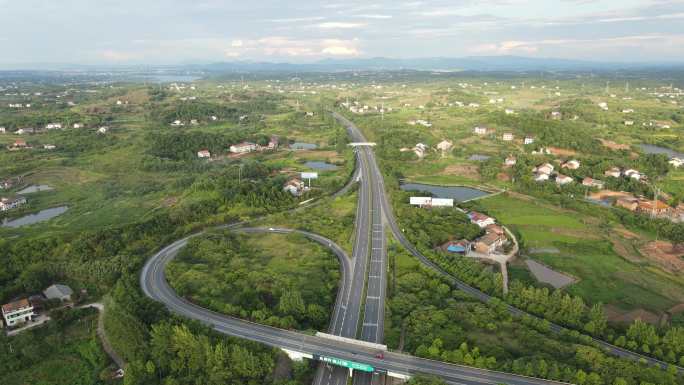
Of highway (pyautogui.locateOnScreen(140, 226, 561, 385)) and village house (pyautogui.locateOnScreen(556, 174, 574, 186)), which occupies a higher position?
village house (pyautogui.locateOnScreen(556, 174, 574, 186))

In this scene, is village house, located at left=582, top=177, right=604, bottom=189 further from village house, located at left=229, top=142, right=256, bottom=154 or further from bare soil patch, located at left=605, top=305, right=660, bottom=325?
village house, located at left=229, top=142, right=256, bottom=154

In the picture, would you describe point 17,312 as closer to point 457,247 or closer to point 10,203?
point 10,203

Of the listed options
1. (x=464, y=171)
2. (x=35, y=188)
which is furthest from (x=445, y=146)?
(x=35, y=188)

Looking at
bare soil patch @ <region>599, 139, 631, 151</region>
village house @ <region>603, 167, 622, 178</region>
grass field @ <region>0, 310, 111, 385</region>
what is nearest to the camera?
grass field @ <region>0, 310, 111, 385</region>

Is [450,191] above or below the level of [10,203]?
below

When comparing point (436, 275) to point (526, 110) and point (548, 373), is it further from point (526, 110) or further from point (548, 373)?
point (526, 110)

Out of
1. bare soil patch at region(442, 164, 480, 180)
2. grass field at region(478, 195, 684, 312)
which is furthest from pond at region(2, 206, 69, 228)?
bare soil patch at region(442, 164, 480, 180)

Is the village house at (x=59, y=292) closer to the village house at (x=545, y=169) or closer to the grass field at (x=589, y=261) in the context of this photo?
the grass field at (x=589, y=261)
